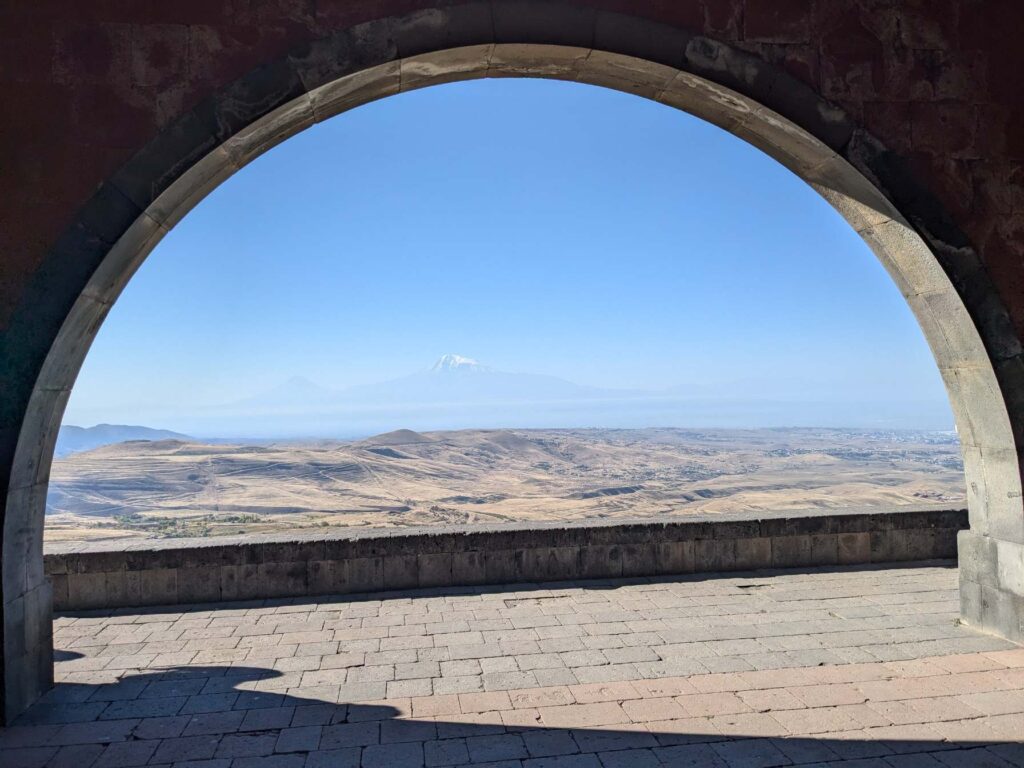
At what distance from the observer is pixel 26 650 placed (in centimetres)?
372

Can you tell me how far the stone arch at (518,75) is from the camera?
3.69m

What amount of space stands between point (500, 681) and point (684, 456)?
93.1m

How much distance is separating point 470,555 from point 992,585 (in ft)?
12.8

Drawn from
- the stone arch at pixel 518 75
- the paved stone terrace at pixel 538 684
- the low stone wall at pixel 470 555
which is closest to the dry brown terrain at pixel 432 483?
the low stone wall at pixel 470 555

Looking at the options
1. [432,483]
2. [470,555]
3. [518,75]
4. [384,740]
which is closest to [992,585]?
[470,555]

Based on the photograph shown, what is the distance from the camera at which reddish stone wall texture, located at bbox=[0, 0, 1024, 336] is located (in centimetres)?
372

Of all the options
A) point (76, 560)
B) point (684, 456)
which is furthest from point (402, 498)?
point (684, 456)

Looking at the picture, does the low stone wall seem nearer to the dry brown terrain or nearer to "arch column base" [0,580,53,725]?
"arch column base" [0,580,53,725]

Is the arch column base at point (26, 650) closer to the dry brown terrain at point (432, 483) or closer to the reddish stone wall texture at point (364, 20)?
the reddish stone wall texture at point (364, 20)

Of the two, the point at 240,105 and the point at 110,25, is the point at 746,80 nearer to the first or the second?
the point at 240,105

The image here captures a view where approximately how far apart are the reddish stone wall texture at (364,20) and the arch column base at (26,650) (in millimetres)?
1609

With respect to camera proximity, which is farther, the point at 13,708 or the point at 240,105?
the point at 240,105

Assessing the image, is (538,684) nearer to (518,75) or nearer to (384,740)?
(384,740)

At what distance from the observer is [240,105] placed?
382 cm
